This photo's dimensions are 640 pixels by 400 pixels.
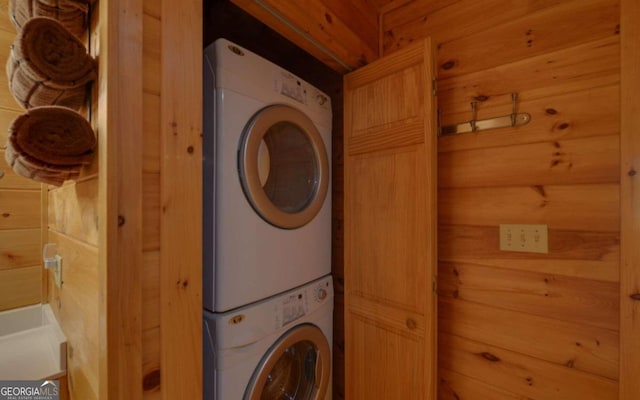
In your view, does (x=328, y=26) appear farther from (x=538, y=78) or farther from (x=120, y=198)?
(x=120, y=198)

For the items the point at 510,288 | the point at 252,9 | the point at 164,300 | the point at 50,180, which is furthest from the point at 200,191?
the point at 510,288

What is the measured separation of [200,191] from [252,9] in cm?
65

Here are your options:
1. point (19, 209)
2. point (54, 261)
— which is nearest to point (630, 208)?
point (54, 261)

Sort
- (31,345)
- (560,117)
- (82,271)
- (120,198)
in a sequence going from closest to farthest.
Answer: (120,198) → (82,271) → (560,117) → (31,345)

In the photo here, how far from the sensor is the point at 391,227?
1.20m

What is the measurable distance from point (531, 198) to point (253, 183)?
108 cm

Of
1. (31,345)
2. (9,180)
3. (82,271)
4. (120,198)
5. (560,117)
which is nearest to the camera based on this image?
(120,198)

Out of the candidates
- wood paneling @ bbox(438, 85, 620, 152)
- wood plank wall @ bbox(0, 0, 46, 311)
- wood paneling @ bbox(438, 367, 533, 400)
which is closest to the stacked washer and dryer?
wood paneling @ bbox(438, 367, 533, 400)

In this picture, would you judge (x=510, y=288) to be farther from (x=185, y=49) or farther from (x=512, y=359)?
(x=185, y=49)

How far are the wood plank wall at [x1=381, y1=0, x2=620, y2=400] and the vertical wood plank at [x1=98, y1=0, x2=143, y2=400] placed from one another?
1208 millimetres

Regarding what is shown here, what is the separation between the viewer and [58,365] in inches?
37.9

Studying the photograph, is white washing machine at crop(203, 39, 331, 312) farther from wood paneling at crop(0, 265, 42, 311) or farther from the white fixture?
wood paneling at crop(0, 265, 42, 311)

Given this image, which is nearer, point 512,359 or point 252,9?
point 252,9

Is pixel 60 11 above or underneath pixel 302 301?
above
